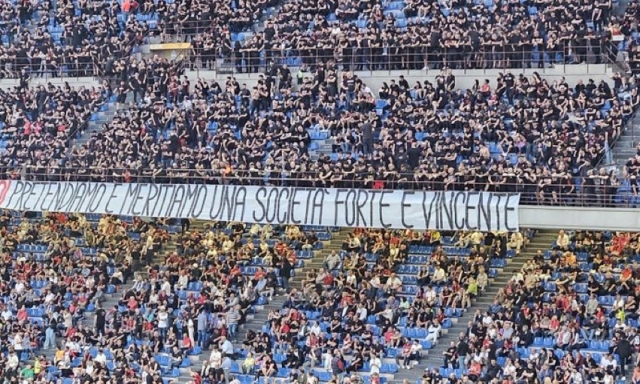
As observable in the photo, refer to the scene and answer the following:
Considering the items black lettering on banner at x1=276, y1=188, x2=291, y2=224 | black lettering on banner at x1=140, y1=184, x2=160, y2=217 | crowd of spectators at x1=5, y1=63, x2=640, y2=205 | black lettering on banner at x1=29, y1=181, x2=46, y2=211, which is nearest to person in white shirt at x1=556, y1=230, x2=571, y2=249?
crowd of spectators at x1=5, y1=63, x2=640, y2=205

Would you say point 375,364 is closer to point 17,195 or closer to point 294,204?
point 294,204

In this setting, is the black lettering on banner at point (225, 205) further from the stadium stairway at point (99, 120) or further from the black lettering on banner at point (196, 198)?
the stadium stairway at point (99, 120)

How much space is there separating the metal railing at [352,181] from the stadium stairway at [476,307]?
7.19 feet

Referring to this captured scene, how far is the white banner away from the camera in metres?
31.5

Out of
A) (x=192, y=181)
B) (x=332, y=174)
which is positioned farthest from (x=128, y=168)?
(x=332, y=174)

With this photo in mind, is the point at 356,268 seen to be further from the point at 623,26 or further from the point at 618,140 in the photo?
the point at 623,26

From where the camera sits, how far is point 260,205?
34.0 metres

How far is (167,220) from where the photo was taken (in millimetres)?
38906

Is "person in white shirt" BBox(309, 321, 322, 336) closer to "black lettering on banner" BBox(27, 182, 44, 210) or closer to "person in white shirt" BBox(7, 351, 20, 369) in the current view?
"person in white shirt" BBox(7, 351, 20, 369)

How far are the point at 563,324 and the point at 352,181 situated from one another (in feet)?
20.2

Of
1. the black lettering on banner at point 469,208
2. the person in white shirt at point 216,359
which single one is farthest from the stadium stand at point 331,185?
the black lettering on banner at point 469,208

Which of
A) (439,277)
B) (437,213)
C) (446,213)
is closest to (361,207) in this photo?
(437,213)

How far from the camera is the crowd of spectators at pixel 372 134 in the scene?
32.2 metres

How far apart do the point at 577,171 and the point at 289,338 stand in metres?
6.95
